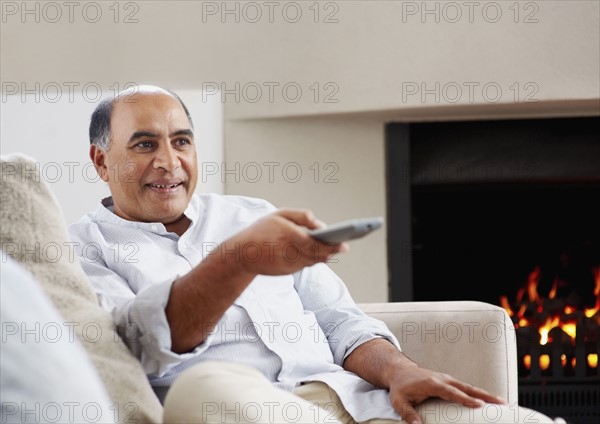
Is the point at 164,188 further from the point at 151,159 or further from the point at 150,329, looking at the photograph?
the point at 150,329

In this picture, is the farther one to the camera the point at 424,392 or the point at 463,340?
the point at 463,340

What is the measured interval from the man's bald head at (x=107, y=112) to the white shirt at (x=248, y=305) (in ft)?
0.38

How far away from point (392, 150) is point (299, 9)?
1.44ft

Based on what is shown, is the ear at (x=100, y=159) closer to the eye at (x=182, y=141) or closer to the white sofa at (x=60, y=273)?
the eye at (x=182, y=141)

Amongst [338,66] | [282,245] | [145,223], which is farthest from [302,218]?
[338,66]

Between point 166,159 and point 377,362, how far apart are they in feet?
1.58

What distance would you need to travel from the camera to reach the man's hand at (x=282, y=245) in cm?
111

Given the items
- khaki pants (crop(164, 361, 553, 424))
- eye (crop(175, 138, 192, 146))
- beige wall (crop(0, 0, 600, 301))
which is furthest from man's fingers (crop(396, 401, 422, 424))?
beige wall (crop(0, 0, 600, 301))

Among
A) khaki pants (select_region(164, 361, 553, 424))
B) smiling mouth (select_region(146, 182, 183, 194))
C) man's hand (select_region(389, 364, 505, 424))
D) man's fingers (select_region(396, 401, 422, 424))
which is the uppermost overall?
smiling mouth (select_region(146, 182, 183, 194))

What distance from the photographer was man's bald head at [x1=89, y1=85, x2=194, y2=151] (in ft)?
5.55

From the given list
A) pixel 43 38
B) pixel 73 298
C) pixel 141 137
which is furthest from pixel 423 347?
pixel 43 38

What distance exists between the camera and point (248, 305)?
4.94 ft

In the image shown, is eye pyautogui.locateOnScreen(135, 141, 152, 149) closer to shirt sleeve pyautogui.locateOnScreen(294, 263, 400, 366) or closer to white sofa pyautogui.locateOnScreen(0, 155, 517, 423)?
shirt sleeve pyautogui.locateOnScreen(294, 263, 400, 366)

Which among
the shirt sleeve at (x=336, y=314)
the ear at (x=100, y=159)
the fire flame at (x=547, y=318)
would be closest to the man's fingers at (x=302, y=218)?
the shirt sleeve at (x=336, y=314)
